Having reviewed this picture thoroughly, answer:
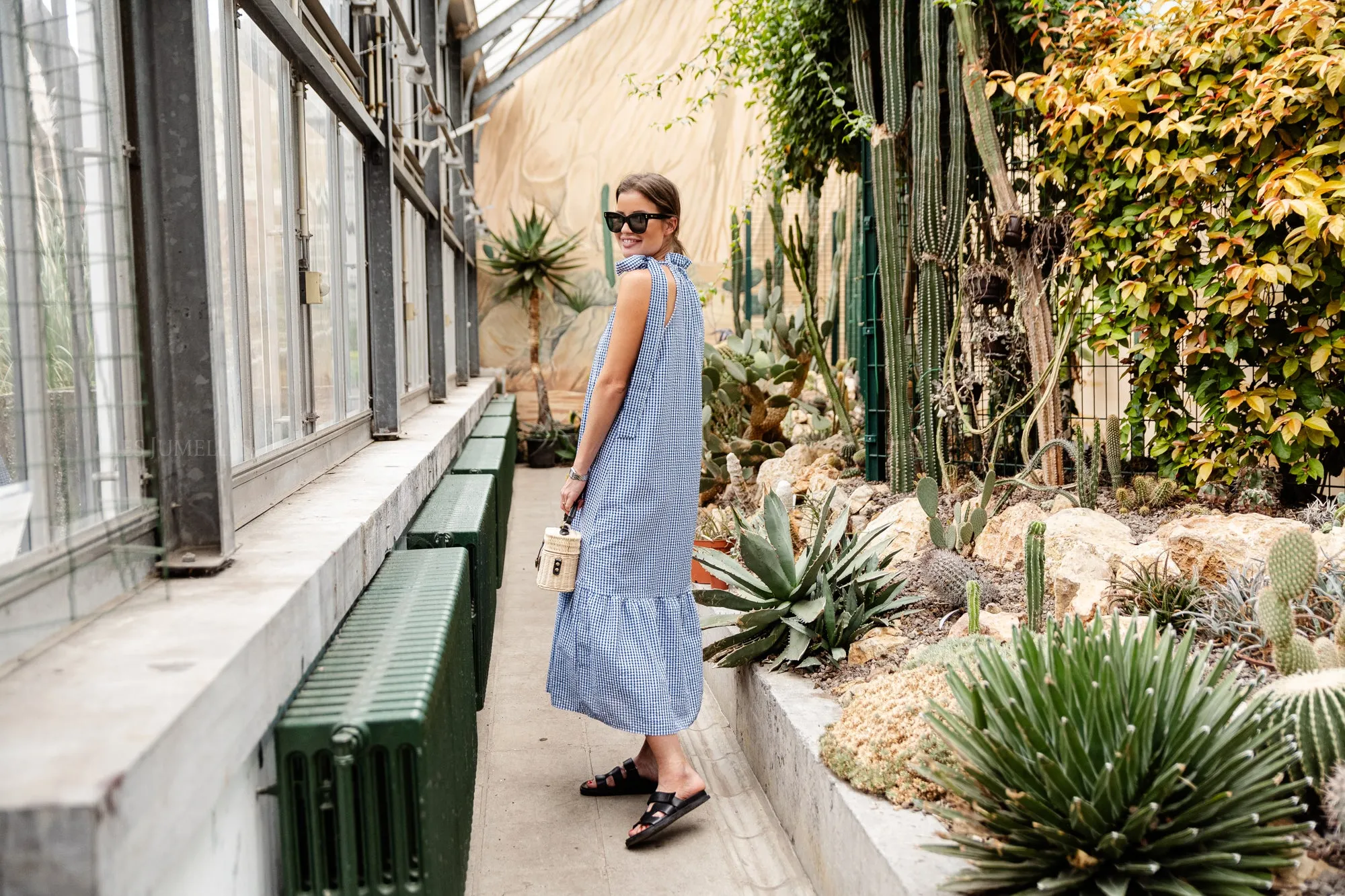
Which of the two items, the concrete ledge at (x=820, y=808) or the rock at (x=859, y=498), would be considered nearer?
the concrete ledge at (x=820, y=808)

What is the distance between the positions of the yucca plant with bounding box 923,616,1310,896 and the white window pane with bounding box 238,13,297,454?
6.55 ft

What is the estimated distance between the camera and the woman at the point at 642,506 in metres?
2.49

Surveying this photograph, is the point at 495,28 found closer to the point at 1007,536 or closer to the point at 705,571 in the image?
the point at 705,571

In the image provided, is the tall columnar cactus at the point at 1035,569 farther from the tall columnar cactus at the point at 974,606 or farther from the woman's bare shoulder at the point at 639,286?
the woman's bare shoulder at the point at 639,286

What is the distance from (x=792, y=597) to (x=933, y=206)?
2663 mm

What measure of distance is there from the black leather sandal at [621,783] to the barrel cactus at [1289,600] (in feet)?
5.21

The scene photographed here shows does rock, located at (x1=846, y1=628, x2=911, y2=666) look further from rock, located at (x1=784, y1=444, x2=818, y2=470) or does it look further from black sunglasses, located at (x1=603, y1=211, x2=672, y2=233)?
rock, located at (x1=784, y1=444, x2=818, y2=470)

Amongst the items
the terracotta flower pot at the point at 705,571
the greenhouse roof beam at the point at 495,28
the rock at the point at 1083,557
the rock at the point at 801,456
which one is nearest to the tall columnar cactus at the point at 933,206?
the rock at the point at 801,456

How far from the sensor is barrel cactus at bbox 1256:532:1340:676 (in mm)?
2084

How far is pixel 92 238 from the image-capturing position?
5.59 feet

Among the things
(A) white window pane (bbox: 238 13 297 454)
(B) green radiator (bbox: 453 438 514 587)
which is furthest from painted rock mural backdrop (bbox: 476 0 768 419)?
(A) white window pane (bbox: 238 13 297 454)

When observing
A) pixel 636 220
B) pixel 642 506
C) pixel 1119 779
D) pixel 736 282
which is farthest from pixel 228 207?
pixel 736 282

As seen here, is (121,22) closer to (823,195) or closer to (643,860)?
(643,860)

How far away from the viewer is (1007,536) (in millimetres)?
3969
